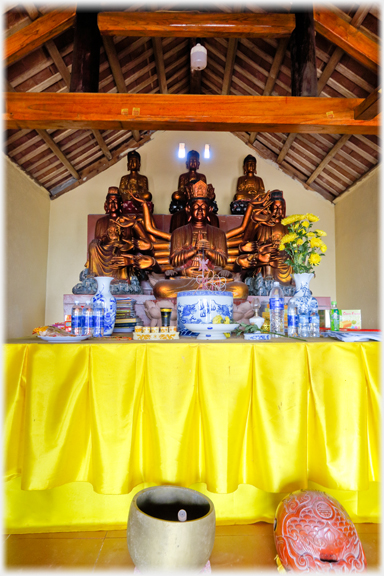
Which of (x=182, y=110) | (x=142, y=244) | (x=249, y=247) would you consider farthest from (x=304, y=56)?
(x=142, y=244)

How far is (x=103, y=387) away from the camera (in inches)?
51.8

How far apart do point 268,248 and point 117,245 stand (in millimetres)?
1957

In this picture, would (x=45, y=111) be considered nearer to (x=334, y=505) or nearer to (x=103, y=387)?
(x=103, y=387)

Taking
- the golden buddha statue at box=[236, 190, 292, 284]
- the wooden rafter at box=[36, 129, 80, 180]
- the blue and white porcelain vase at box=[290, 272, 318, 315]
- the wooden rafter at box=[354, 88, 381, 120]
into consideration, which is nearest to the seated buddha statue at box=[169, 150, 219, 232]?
the golden buddha statue at box=[236, 190, 292, 284]

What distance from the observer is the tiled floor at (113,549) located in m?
1.21

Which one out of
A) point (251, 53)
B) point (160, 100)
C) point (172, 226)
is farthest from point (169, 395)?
point (251, 53)

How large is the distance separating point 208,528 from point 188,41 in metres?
5.86

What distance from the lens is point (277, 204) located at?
4.82 metres

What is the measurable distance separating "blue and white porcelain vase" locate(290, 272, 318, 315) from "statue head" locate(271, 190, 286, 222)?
3.16 m

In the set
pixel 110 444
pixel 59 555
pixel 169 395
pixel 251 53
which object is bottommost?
pixel 59 555

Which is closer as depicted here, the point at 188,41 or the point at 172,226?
the point at 188,41

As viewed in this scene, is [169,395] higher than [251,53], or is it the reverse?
[251,53]

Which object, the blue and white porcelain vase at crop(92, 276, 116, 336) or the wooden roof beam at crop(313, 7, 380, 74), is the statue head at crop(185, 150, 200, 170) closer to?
the wooden roof beam at crop(313, 7, 380, 74)

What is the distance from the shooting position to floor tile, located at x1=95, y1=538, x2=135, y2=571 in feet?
3.92
